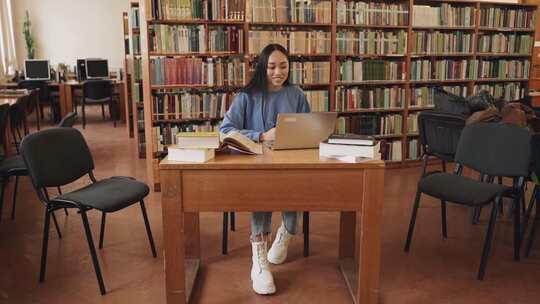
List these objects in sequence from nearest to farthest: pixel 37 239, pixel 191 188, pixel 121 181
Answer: pixel 191 188 → pixel 121 181 → pixel 37 239

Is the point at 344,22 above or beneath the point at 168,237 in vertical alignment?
above

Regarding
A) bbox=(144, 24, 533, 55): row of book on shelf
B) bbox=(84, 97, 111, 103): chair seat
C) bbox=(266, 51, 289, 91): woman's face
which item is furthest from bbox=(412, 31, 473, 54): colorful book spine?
bbox=(84, 97, 111, 103): chair seat

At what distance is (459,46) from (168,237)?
4710mm

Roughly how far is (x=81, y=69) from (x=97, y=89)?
3.62ft

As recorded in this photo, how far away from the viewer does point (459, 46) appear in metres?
5.78

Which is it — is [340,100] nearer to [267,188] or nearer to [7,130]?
[267,188]

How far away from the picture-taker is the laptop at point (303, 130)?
239 cm

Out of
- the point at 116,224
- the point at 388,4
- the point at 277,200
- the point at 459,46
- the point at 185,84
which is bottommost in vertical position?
the point at 116,224

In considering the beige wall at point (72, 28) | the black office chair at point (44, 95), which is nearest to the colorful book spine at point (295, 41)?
the black office chair at point (44, 95)

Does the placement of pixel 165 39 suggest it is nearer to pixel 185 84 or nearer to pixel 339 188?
pixel 185 84

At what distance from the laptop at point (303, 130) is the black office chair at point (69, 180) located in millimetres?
938

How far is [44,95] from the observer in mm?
9070

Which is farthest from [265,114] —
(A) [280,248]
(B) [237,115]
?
(A) [280,248]

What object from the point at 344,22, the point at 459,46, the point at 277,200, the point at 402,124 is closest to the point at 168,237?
the point at 277,200
